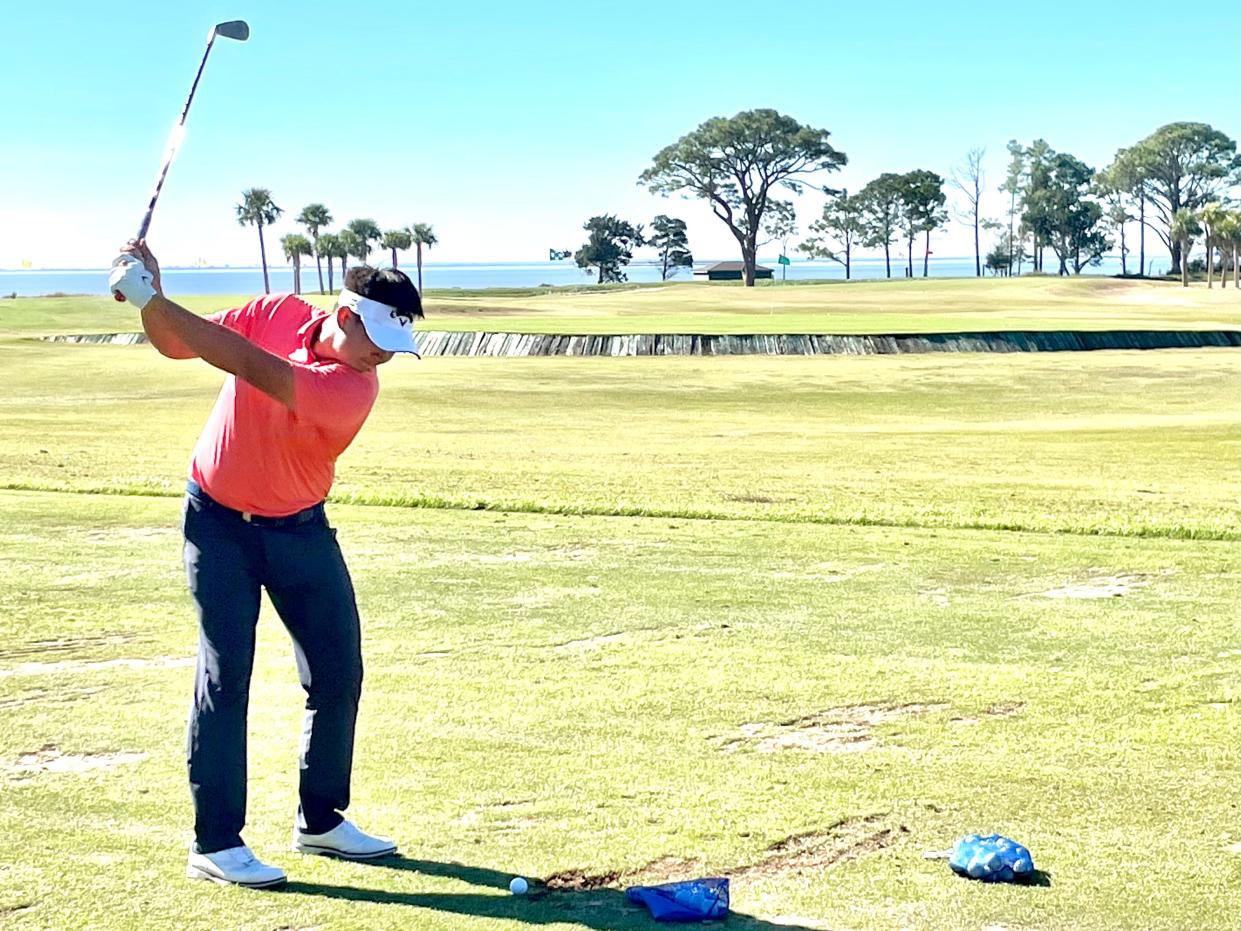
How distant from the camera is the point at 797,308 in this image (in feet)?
256

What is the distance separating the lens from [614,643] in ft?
25.5

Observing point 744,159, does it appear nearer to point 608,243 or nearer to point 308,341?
point 608,243

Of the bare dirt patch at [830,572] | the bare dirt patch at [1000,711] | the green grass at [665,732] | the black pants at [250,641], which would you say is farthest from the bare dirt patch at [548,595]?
the black pants at [250,641]

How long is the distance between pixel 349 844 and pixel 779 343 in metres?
40.8

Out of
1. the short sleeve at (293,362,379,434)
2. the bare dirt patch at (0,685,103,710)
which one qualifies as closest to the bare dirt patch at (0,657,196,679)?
the bare dirt patch at (0,685,103,710)

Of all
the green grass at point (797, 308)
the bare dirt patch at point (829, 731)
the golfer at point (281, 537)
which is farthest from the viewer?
the green grass at point (797, 308)

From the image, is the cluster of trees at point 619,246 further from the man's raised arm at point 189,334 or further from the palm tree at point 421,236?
the man's raised arm at point 189,334

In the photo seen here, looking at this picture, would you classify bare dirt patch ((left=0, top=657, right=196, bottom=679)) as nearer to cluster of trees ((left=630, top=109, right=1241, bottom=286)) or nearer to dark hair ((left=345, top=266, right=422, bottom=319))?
dark hair ((left=345, top=266, right=422, bottom=319))

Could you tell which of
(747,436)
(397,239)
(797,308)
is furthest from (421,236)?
(747,436)

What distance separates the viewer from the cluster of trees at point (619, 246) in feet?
481

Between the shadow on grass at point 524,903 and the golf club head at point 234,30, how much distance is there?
294 cm

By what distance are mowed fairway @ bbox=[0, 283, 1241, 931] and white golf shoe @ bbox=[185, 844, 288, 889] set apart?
75mm

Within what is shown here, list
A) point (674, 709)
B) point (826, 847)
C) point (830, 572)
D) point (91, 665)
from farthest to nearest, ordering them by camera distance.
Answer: point (830, 572) < point (91, 665) < point (674, 709) < point (826, 847)

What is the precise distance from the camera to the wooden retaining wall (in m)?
44.7
